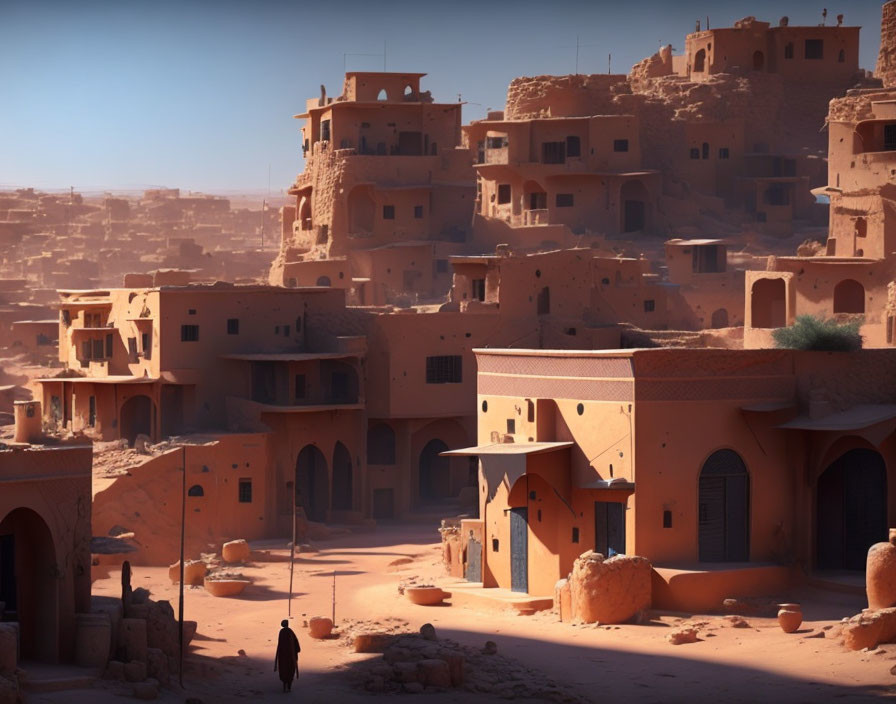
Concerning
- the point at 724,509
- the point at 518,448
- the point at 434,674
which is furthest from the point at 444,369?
the point at 434,674

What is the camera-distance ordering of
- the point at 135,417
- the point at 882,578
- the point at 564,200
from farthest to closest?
the point at 564,200 < the point at 135,417 < the point at 882,578

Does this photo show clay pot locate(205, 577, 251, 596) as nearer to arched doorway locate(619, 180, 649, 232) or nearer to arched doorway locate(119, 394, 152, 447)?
arched doorway locate(119, 394, 152, 447)

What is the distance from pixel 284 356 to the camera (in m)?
46.4

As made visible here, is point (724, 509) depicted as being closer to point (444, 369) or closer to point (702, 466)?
point (702, 466)

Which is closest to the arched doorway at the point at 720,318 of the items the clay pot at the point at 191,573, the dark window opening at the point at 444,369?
the dark window opening at the point at 444,369

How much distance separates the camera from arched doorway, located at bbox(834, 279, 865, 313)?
46438 mm

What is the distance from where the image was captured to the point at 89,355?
48.4 meters

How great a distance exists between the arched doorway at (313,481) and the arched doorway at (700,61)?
2745cm

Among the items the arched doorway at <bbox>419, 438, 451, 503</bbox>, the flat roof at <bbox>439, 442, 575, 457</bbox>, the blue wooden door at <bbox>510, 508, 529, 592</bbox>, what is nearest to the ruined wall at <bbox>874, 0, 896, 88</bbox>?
the arched doorway at <bbox>419, 438, 451, 503</bbox>

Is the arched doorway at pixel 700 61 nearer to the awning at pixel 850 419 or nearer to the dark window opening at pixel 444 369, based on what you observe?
the dark window opening at pixel 444 369

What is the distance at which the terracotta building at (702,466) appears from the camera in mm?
33469

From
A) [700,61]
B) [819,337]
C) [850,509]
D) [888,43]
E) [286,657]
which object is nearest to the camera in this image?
[286,657]

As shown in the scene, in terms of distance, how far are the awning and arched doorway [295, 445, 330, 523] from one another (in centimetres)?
1653

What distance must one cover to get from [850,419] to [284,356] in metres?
17.1
